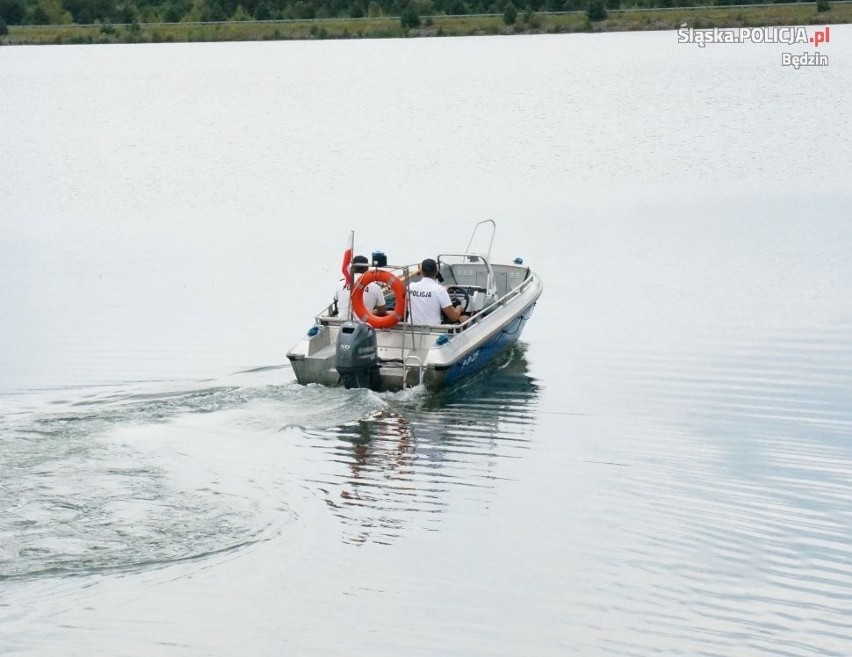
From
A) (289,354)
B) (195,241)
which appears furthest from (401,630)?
(195,241)

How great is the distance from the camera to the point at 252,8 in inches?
3231

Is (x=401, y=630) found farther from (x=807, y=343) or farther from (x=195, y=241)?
(x=195, y=241)

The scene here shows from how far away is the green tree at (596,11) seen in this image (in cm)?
7162

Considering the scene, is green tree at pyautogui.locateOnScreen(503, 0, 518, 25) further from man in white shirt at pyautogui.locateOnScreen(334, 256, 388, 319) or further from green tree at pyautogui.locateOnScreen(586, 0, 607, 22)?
man in white shirt at pyautogui.locateOnScreen(334, 256, 388, 319)

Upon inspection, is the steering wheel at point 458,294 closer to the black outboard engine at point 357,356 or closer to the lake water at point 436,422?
the lake water at point 436,422

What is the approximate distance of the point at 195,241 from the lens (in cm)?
2542

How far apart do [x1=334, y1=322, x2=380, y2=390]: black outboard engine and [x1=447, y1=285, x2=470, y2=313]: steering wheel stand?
2.48 meters

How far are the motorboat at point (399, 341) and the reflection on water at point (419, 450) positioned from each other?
277 millimetres

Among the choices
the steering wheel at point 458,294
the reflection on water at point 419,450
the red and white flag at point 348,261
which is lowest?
the reflection on water at point 419,450

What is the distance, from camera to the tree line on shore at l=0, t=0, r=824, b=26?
246 ft

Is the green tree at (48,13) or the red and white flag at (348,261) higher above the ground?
the green tree at (48,13)

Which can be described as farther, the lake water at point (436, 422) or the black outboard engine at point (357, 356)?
the black outboard engine at point (357, 356)

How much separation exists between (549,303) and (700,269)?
9.98 ft

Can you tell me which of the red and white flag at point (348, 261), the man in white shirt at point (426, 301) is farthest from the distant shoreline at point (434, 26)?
the man in white shirt at point (426, 301)
